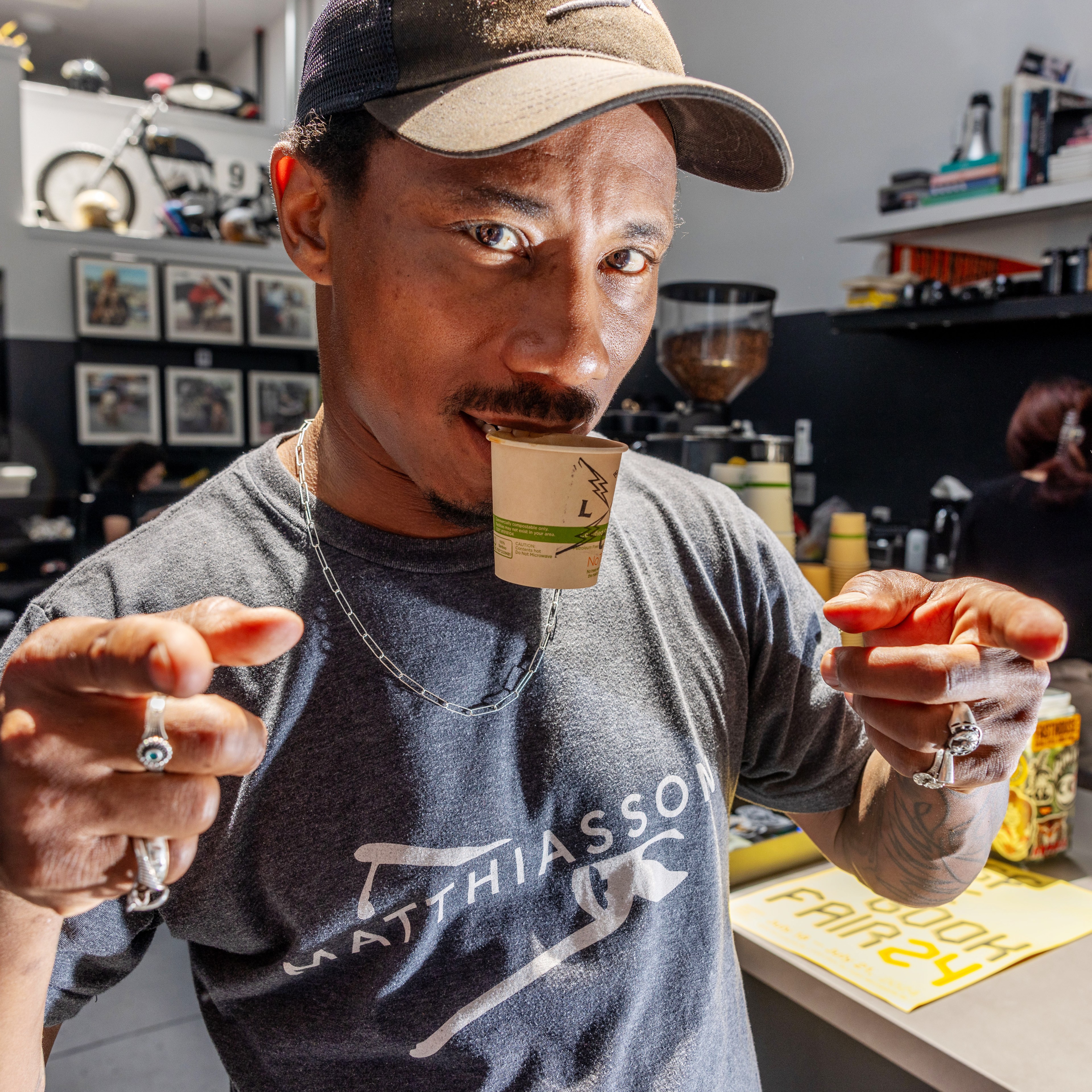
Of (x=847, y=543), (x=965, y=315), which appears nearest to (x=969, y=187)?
(x=965, y=315)

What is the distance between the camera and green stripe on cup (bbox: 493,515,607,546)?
2.42ft

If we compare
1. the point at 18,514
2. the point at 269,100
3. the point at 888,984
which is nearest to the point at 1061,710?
the point at 888,984

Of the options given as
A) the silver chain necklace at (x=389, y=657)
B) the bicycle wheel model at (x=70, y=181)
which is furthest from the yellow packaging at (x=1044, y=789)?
the bicycle wheel model at (x=70, y=181)

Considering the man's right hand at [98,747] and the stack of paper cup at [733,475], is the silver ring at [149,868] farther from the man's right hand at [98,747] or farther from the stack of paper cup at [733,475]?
the stack of paper cup at [733,475]

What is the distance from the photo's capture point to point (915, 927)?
122 centimetres

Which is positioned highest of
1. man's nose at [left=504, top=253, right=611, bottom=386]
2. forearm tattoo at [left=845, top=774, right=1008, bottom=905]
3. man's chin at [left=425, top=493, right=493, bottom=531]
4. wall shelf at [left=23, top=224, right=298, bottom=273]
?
wall shelf at [left=23, top=224, right=298, bottom=273]

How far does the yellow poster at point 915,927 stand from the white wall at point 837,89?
297 centimetres

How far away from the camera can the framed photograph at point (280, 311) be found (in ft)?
19.6

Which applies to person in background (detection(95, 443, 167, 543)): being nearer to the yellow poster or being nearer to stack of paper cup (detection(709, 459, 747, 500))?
stack of paper cup (detection(709, 459, 747, 500))

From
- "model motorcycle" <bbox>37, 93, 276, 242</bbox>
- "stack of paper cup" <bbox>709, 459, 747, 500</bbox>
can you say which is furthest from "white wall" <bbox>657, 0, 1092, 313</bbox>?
"model motorcycle" <bbox>37, 93, 276, 242</bbox>

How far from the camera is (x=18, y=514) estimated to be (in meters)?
4.03

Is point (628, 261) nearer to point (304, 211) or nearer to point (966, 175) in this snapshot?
point (304, 211)

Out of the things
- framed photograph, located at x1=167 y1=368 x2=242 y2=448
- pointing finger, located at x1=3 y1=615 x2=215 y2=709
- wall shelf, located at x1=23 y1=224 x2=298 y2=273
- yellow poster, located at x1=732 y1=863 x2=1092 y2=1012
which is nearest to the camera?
pointing finger, located at x1=3 y1=615 x2=215 y2=709

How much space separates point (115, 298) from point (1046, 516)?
16.7 ft
